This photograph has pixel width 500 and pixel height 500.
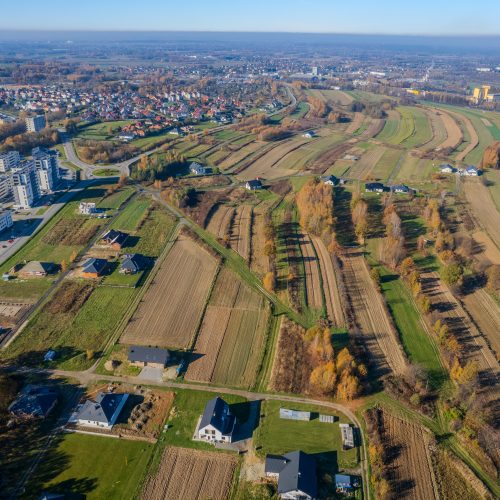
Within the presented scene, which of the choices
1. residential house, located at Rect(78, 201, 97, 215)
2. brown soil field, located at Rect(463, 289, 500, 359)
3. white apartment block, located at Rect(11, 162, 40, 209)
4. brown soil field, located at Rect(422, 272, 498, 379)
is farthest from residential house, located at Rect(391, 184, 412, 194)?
white apartment block, located at Rect(11, 162, 40, 209)

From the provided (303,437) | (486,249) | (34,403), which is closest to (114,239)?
(34,403)

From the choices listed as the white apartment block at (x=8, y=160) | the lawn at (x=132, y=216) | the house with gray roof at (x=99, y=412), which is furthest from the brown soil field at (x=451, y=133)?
the house with gray roof at (x=99, y=412)

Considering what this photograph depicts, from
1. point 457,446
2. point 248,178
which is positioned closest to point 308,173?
point 248,178

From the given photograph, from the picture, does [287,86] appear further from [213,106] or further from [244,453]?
[244,453]

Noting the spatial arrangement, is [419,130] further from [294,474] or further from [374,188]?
[294,474]

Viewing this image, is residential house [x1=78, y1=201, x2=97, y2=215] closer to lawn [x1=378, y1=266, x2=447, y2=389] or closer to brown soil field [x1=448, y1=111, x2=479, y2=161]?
lawn [x1=378, y1=266, x2=447, y2=389]

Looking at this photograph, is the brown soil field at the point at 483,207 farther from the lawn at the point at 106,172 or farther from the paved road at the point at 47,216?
the lawn at the point at 106,172
